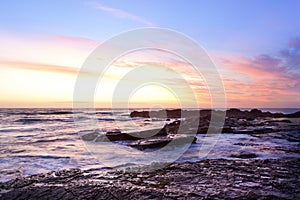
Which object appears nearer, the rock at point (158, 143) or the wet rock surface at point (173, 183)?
the wet rock surface at point (173, 183)

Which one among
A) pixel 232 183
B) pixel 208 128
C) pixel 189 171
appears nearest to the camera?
pixel 232 183

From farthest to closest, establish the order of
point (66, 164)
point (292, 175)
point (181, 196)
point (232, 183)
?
point (66, 164)
point (292, 175)
point (232, 183)
point (181, 196)

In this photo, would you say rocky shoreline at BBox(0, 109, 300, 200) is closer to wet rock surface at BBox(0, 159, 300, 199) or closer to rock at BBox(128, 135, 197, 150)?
wet rock surface at BBox(0, 159, 300, 199)

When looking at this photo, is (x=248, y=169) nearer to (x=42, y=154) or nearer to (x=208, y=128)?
(x=42, y=154)

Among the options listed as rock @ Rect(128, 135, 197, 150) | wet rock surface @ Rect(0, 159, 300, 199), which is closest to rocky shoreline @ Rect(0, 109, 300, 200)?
wet rock surface @ Rect(0, 159, 300, 199)

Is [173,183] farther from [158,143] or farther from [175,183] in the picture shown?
[158,143]

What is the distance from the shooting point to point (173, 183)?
632 centimetres

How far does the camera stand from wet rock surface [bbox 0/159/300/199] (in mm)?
5380

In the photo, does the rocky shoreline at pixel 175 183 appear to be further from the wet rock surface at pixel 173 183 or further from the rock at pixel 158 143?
the rock at pixel 158 143

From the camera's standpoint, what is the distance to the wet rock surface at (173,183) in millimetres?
5380

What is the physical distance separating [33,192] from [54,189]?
1.43ft

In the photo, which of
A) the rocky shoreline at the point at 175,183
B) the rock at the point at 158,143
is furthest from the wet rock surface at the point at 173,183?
the rock at the point at 158,143

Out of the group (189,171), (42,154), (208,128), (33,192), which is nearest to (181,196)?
(189,171)

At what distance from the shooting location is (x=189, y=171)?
24.9ft
